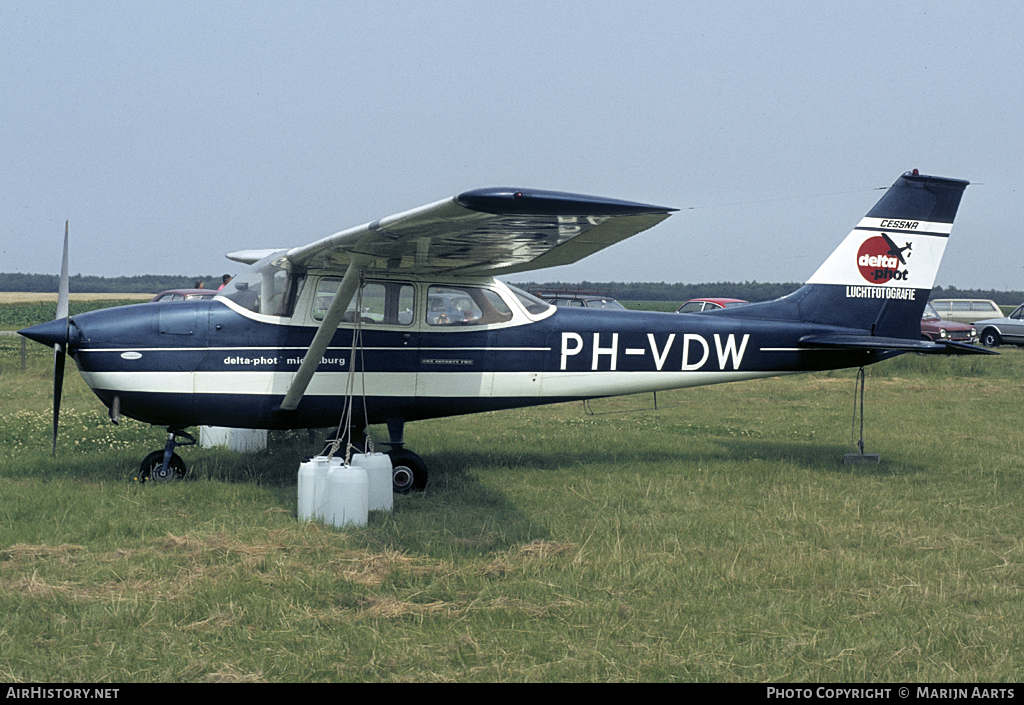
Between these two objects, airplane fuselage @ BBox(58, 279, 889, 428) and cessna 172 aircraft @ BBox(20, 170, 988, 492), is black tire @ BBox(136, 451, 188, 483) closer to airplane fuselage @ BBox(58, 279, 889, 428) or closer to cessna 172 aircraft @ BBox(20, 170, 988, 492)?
cessna 172 aircraft @ BBox(20, 170, 988, 492)

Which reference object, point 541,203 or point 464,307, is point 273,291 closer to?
point 464,307

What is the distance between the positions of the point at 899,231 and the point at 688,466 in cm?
369

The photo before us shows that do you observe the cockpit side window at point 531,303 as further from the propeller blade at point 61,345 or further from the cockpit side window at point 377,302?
the propeller blade at point 61,345

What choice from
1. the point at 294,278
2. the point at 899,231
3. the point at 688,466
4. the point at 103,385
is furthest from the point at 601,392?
the point at 103,385

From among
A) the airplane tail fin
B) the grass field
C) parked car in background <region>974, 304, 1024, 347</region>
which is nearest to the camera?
the grass field

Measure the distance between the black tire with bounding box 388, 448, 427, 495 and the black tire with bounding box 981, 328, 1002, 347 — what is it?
1189 inches

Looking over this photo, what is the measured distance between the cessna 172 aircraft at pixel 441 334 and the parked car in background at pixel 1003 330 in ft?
82.4

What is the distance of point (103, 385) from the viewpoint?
7.55 m

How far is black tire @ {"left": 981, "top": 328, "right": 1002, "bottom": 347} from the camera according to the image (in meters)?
31.6

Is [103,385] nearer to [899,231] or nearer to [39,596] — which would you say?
[39,596]

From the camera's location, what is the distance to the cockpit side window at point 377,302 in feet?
26.2

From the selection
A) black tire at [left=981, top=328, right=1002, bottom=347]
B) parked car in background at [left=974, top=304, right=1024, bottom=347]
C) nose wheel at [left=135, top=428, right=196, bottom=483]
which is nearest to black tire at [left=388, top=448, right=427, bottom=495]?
nose wheel at [left=135, top=428, right=196, bottom=483]

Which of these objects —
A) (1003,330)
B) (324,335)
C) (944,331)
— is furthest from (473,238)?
(1003,330)

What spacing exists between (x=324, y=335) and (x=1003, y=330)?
3141 centimetres
